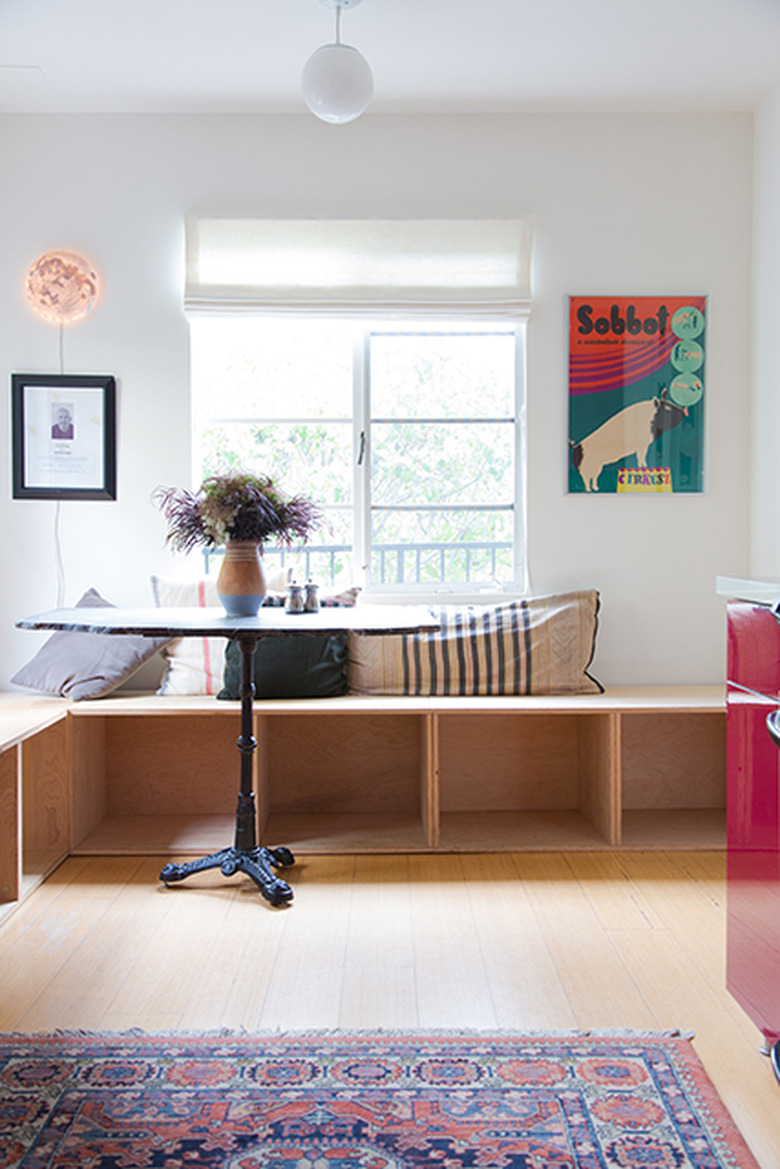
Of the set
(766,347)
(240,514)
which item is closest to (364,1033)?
(240,514)

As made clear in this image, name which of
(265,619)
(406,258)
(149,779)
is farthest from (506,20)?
(149,779)

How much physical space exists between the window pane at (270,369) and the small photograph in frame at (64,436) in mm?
410

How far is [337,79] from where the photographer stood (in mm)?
2930

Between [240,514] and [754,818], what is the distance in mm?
1741

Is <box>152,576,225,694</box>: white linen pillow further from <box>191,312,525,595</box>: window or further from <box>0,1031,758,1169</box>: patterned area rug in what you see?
<box>0,1031,758,1169</box>: patterned area rug

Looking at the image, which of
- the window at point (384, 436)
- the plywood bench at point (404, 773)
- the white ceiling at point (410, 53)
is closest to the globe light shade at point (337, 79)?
the white ceiling at point (410, 53)

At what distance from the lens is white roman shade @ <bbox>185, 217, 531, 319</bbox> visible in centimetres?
389

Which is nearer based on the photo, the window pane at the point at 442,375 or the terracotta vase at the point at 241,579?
the terracotta vase at the point at 241,579

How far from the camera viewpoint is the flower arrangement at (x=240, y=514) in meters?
2.98

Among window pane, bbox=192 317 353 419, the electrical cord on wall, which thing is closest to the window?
window pane, bbox=192 317 353 419

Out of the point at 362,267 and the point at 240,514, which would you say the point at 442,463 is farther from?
the point at 240,514

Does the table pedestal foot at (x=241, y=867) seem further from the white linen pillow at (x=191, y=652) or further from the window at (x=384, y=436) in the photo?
the window at (x=384, y=436)

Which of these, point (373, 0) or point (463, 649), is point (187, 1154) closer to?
point (463, 649)

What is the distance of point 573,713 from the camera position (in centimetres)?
341
